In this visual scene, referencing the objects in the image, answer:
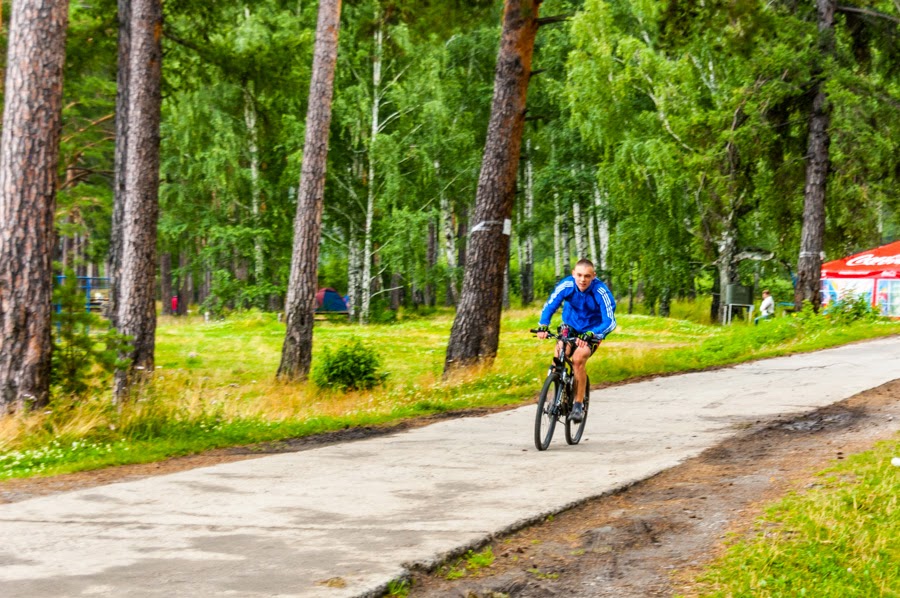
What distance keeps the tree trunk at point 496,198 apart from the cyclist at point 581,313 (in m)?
5.90

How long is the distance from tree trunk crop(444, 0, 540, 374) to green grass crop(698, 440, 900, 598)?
8572mm

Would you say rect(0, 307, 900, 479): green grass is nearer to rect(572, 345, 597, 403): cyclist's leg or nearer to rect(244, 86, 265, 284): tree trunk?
rect(572, 345, 597, 403): cyclist's leg

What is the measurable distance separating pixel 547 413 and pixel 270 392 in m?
6.89

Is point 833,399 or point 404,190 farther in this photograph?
point 404,190

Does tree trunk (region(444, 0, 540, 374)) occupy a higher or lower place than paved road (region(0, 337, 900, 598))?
higher

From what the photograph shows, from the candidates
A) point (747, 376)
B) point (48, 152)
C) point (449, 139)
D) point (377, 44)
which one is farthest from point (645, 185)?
point (48, 152)

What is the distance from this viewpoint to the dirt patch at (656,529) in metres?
5.35

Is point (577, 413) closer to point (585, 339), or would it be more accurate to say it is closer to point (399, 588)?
point (585, 339)

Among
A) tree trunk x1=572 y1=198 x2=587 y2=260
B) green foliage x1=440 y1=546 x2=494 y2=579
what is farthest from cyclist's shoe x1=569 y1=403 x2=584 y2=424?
tree trunk x1=572 y1=198 x2=587 y2=260

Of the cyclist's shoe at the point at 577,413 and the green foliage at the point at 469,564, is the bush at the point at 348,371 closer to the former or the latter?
the cyclist's shoe at the point at 577,413

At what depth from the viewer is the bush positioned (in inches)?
583

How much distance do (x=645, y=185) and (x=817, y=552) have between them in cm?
3079

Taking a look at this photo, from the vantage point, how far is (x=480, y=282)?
15531 millimetres

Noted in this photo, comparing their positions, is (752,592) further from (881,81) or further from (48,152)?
(881,81)
